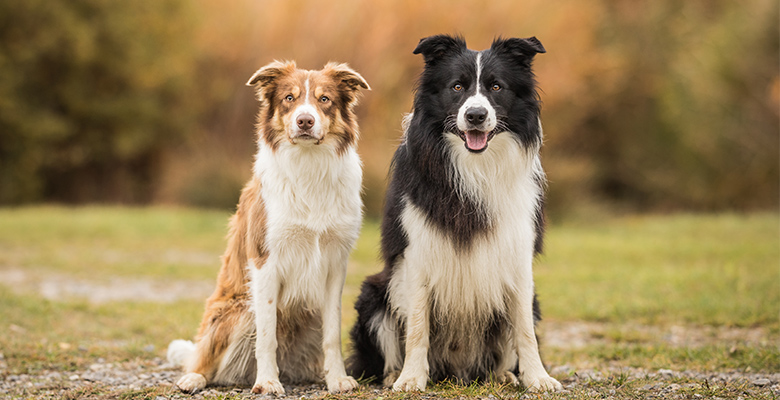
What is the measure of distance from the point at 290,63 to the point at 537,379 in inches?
97.0

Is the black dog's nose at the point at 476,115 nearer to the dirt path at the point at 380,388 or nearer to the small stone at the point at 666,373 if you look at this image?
the dirt path at the point at 380,388

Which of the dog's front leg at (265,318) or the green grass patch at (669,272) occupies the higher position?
the dog's front leg at (265,318)

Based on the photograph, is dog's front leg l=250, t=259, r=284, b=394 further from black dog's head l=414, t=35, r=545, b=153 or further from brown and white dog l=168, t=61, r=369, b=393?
black dog's head l=414, t=35, r=545, b=153

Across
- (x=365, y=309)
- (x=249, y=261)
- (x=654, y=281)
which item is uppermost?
(x=249, y=261)

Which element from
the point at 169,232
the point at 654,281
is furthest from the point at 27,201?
the point at 654,281

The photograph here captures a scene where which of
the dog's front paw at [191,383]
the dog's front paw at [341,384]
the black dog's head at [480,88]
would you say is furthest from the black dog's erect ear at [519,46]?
the dog's front paw at [191,383]

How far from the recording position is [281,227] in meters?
4.35

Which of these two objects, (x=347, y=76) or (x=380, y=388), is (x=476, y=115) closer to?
(x=347, y=76)

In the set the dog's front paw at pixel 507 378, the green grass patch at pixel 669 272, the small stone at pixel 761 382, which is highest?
the dog's front paw at pixel 507 378

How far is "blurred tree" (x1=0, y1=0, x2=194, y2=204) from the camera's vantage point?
19.0 metres

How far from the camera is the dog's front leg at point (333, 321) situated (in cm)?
451

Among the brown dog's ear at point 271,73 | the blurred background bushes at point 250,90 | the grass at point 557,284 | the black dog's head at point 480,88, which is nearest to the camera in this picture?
the black dog's head at point 480,88

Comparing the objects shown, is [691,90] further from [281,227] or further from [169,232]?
[281,227]

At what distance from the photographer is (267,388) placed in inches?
172
